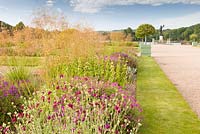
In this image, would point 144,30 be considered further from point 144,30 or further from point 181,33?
point 181,33

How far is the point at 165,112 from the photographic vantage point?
16.4ft

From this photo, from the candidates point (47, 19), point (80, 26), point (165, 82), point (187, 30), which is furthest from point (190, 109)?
point (187, 30)

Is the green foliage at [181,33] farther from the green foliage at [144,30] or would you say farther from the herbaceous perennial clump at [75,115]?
the herbaceous perennial clump at [75,115]

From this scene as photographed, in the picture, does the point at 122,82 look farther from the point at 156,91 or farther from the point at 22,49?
the point at 22,49

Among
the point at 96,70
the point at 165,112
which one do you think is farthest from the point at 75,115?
the point at 96,70

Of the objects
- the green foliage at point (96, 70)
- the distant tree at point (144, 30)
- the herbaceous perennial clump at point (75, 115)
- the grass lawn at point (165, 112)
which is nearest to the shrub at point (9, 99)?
the herbaceous perennial clump at point (75, 115)

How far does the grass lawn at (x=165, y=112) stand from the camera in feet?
13.7

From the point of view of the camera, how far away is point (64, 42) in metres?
6.37

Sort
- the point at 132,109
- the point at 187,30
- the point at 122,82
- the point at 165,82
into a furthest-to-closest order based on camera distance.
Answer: the point at 187,30 → the point at 165,82 → the point at 122,82 → the point at 132,109

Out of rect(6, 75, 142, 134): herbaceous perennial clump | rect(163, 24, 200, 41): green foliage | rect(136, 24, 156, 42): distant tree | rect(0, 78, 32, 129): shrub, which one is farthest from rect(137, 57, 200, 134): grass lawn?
rect(163, 24, 200, 41): green foliage

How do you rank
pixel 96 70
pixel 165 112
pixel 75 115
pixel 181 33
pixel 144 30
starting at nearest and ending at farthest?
pixel 75 115 < pixel 165 112 < pixel 96 70 < pixel 144 30 < pixel 181 33

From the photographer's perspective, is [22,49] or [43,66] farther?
[22,49]

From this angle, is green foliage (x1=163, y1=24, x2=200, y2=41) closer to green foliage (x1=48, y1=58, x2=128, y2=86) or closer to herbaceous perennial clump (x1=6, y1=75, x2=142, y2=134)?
green foliage (x1=48, y1=58, x2=128, y2=86)

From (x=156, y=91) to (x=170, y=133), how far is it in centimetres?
281
